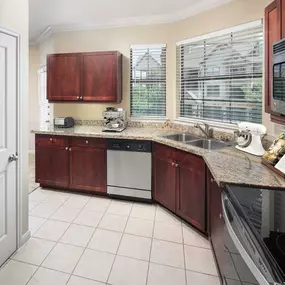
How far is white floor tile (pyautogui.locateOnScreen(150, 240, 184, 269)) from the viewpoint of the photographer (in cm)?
210

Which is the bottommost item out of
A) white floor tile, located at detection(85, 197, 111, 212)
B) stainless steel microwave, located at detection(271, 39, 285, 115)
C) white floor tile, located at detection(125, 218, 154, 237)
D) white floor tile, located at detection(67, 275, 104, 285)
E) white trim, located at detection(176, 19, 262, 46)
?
white floor tile, located at detection(67, 275, 104, 285)

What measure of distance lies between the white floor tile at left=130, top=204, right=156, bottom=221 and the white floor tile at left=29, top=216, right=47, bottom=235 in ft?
3.46

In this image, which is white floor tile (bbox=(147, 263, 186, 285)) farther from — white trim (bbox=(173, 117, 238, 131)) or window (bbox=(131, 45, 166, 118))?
window (bbox=(131, 45, 166, 118))

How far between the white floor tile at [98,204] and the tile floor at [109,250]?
1 centimetres

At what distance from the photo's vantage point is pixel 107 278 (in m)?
1.89

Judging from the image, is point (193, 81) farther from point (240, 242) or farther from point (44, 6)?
point (240, 242)

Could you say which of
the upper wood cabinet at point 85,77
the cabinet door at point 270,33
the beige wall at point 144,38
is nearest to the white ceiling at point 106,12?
the beige wall at point 144,38

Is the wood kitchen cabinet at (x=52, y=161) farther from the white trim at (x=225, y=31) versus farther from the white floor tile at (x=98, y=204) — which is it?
the white trim at (x=225, y=31)

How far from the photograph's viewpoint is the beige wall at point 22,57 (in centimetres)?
196

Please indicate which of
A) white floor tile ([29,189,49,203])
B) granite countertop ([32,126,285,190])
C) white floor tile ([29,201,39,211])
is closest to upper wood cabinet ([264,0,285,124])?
granite countertop ([32,126,285,190])

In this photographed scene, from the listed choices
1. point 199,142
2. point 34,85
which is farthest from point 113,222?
point 34,85

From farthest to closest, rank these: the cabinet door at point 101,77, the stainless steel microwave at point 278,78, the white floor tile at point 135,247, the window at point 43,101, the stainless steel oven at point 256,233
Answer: the window at point 43,101, the cabinet door at point 101,77, the white floor tile at point 135,247, the stainless steel microwave at point 278,78, the stainless steel oven at point 256,233

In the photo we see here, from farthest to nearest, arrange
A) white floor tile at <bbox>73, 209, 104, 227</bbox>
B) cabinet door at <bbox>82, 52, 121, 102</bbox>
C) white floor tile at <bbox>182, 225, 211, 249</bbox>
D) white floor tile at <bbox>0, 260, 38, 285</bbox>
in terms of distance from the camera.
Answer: cabinet door at <bbox>82, 52, 121, 102</bbox> → white floor tile at <bbox>73, 209, 104, 227</bbox> → white floor tile at <bbox>182, 225, 211, 249</bbox> → white floor tile at <bbox>0, 260, 38, 285</bbox>

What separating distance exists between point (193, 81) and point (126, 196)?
75.3 inches
